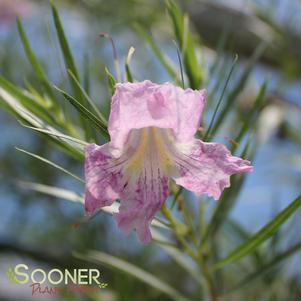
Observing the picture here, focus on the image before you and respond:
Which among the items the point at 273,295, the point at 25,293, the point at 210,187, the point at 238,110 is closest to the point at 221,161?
the point at 210,187

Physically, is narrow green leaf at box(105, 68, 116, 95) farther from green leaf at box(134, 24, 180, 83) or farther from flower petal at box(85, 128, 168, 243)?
green leaf at box(134, 24, 180, 83)

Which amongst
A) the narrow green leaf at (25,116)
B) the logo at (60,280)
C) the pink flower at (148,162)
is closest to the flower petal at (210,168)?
the pink flower at (148,162)

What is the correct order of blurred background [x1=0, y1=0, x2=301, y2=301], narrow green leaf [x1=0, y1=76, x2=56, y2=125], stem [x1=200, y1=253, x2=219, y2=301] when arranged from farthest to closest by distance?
blurred background [x1=0, y1=0, x2=301, y2=301] < stem [x1=200, y1=253, x2=219, y2=301] < narrow green leaf [x1=0, y1=76, x2=56, y2=125]

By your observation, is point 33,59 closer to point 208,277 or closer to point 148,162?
point 148,162

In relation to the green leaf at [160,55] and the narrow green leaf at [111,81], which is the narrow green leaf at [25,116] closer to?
the narrow green leaf at [111,81]

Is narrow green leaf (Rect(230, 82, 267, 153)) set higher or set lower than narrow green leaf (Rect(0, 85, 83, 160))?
higher

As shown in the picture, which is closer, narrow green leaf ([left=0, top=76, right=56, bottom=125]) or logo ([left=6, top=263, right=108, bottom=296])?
narrow green leaf ([left=0, top=76, right=56, bottom=125])

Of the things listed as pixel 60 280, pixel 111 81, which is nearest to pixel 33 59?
pixel 111 81

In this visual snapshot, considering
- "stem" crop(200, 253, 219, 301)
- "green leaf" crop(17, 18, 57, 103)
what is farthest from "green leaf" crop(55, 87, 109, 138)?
"stem" crop(200, 253, 219, 301)
